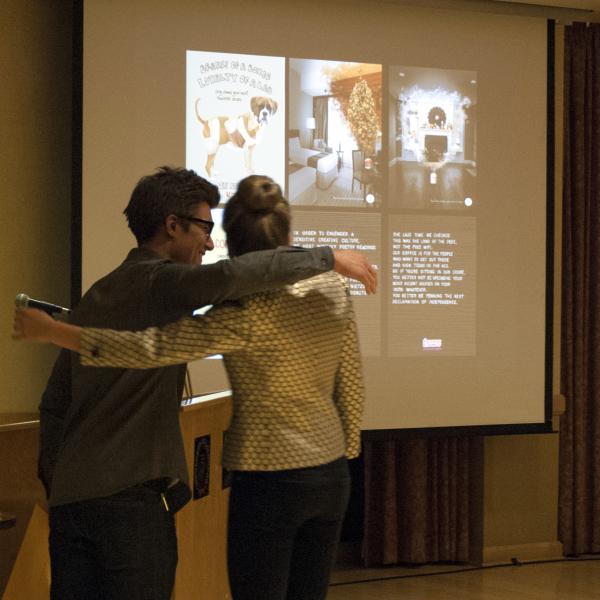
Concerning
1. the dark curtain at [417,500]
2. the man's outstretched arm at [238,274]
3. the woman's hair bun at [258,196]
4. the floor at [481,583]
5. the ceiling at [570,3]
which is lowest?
the floor at [481,583]

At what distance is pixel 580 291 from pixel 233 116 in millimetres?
2173

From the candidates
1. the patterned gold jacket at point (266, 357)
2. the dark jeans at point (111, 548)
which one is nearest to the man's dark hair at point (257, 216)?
the patterned gold jacket at point (266, 357)

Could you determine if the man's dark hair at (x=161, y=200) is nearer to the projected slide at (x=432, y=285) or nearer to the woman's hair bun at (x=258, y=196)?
the woman's hair bun at (x=258, y=196)

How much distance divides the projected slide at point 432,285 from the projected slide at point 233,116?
0.75 metres

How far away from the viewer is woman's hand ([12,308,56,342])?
153 cm

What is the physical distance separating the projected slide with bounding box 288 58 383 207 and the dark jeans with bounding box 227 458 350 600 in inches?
110

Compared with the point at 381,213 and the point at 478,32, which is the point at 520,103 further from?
the point at 381,213

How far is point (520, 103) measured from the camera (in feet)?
15.3

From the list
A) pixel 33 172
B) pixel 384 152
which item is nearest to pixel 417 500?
pixel 384 152

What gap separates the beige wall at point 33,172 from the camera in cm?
400

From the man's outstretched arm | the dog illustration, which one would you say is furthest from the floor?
the man's outstretched arm

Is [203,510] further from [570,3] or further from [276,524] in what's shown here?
[570,3]

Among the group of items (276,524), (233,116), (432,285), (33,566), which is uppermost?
(233,116)

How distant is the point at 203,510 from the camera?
2.80 metres
